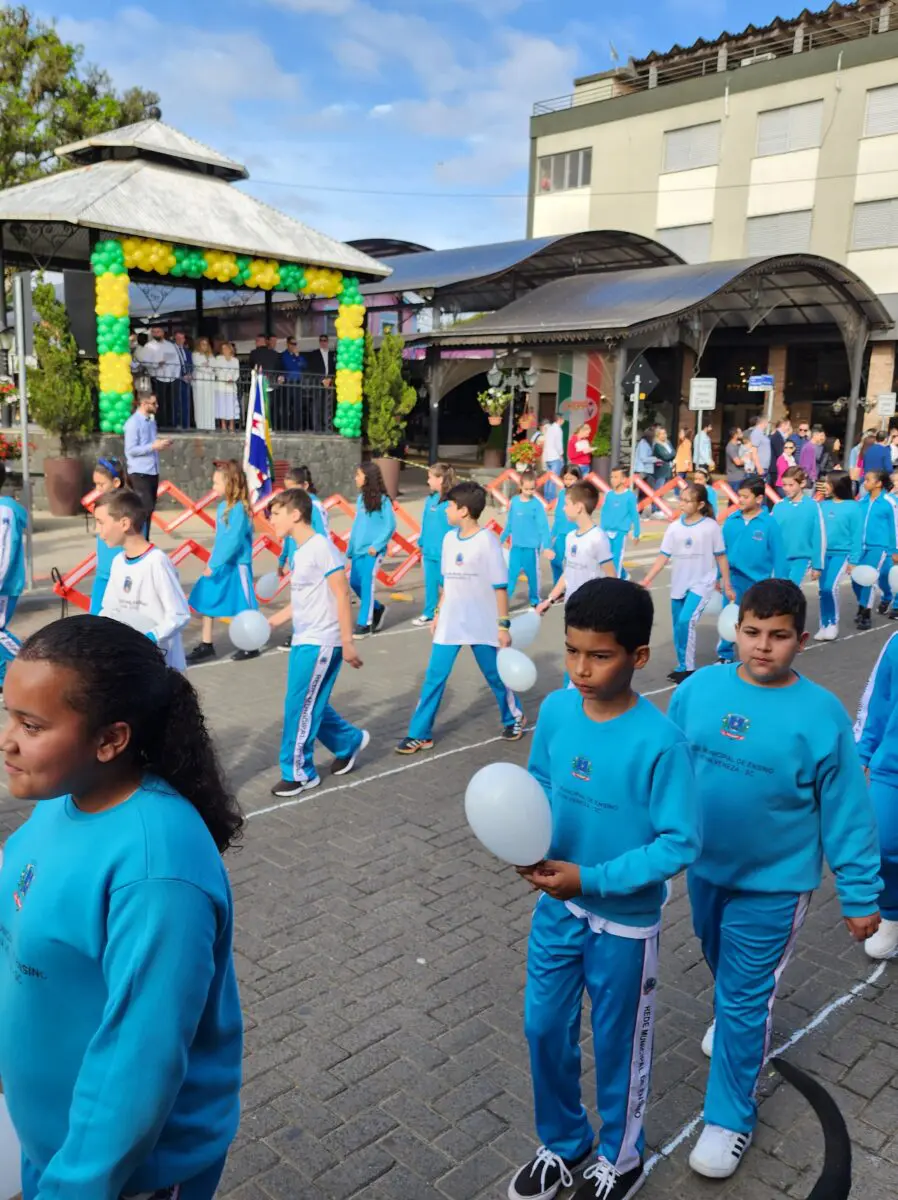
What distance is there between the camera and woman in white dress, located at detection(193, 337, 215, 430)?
60.7ft

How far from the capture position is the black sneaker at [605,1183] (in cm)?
276

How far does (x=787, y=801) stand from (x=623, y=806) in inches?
24.6

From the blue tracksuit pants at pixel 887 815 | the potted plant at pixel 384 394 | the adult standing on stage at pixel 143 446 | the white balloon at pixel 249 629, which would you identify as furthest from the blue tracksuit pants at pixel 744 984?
the potted plant at pixel 384 394

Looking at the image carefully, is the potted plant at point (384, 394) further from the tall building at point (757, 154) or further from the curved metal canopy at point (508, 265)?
the tall building at point (757, 154)

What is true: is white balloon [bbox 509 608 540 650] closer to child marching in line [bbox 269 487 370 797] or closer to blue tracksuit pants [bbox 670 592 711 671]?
child marching in line [bbox 269 487 370 797]

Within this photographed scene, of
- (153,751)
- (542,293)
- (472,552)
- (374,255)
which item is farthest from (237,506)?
(374,255)

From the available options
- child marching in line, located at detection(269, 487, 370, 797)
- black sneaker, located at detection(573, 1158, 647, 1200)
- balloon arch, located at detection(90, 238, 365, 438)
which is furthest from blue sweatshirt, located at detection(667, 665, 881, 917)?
balloon arch, located at detection(90, 238, 365, 438)

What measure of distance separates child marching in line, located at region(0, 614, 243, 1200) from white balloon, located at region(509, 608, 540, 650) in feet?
16.4

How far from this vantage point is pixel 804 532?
10.4 metres

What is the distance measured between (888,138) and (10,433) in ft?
89.7

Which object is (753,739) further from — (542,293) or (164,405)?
(542,293)

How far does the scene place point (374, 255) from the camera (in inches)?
1291

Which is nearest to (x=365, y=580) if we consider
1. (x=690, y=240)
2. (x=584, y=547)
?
(x=584, y=547)

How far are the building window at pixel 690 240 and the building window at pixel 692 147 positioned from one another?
2158 mm
